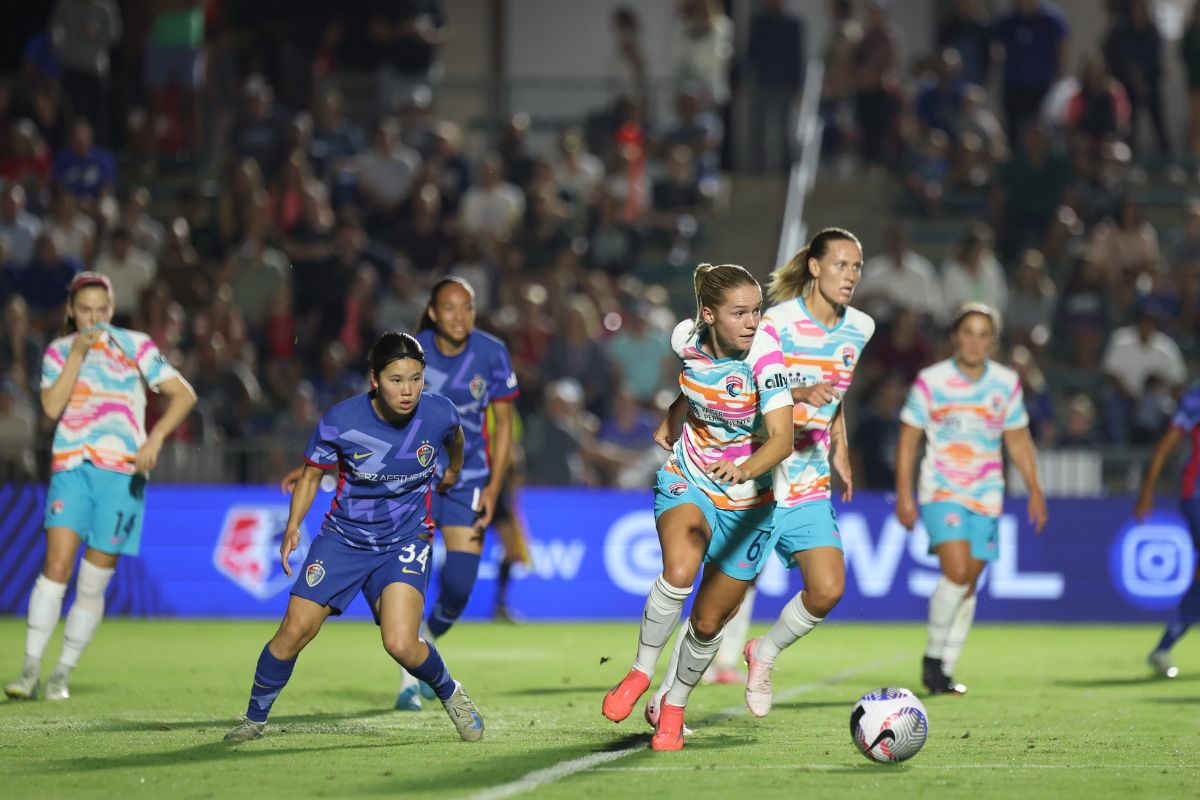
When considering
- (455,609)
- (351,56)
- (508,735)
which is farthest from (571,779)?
(351,56)

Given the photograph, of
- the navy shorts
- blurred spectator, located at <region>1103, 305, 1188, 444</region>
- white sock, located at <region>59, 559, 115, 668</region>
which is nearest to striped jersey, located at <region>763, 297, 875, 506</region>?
the navy shorts

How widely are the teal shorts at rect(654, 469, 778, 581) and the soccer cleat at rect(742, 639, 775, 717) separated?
903 mm

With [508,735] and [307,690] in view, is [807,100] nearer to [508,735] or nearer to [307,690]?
[307,690]

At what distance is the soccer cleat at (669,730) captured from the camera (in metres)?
8.42

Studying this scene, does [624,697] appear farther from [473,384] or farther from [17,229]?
[17,229]

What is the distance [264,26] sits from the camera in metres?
26.4

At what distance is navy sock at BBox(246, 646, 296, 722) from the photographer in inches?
332

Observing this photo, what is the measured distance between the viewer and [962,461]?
1170cm

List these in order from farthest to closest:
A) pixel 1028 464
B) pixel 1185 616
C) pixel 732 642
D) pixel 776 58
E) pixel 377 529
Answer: pixel 776 58 → pixel 1185 616 → pixel 732 642 → pixel 1028 464 → pixel 377 529

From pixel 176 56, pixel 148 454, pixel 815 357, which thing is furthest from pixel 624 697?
pixel 176 56

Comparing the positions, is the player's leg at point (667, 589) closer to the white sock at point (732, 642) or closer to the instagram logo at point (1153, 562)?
the white sock at point (732, 642)

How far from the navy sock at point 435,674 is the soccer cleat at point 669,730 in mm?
989

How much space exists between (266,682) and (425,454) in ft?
4.14

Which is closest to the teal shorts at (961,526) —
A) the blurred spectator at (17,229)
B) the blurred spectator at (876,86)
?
the blurred spectator at (876,86)
